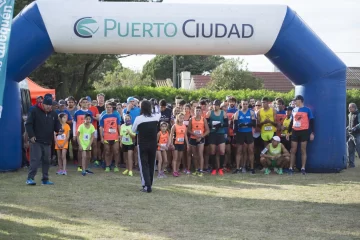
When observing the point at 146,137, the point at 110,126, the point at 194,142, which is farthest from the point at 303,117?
the point at 110,126

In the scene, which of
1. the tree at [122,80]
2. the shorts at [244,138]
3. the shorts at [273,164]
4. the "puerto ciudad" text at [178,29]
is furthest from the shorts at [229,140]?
the tree at [122,80]

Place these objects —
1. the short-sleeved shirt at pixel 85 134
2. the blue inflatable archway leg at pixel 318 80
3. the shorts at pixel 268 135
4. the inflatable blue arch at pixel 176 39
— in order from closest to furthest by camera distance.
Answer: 1. the inflatable blue arch at pixel 176 39
2. the blue inflatable archway leg at pixel 318 80
3. the short-sleeved shirt at pixel 85 134
4. the shorts at pixel 268 135

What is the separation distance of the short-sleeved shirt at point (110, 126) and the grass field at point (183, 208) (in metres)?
1.21

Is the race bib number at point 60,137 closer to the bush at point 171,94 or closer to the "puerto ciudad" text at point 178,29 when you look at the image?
the "puerto ciudad" text at point 178,29

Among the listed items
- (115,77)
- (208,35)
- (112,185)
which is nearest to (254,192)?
(112,185)

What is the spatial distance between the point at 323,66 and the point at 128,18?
177 inches

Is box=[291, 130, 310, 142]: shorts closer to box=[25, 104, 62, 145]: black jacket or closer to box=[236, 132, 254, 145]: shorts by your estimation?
box=[236, 132, 254, 145]: shorts

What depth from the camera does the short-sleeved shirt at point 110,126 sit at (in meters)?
13.8

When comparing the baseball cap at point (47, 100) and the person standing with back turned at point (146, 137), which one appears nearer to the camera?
the person standing with back turned at point (146, 137)

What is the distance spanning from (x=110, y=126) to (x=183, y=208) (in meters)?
5.00

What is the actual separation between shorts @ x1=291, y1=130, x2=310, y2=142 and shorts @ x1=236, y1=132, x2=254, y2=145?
0.99 meters

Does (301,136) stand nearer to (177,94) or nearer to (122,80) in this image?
(177,94)

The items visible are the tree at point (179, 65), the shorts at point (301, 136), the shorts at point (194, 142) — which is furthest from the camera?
the tree at point (179, 65)

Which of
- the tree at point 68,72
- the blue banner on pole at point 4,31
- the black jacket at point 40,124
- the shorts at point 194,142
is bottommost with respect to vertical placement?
the shorts at point 194,142
